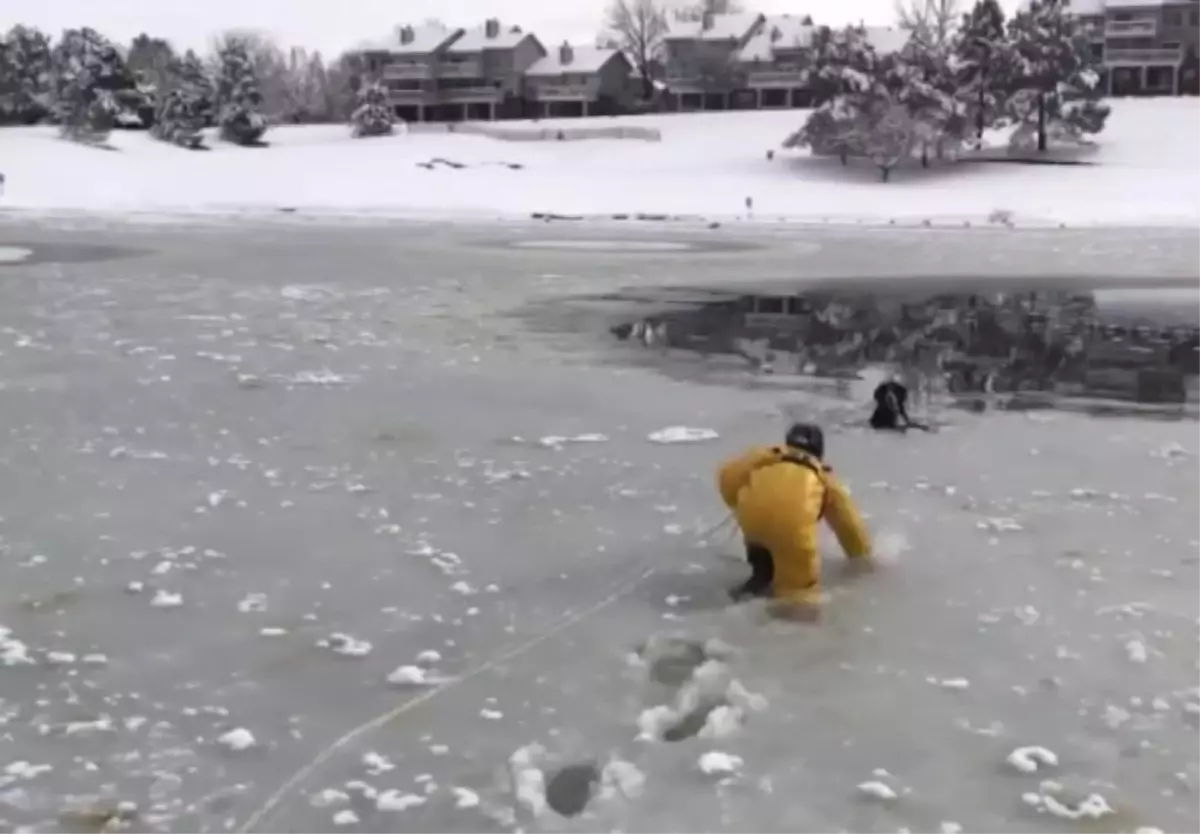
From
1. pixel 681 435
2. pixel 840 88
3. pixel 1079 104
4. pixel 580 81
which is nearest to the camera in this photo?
pixel 681 435

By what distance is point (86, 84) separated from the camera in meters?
68.2

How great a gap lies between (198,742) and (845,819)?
2367 millimetres

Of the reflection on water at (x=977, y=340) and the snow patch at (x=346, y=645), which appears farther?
the reflection on water at (x=977, y=340)

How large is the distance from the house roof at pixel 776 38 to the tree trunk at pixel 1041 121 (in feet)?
92.4

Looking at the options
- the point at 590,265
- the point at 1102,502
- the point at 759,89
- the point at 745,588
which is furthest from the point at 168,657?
the point at 759,89

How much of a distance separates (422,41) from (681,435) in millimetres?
86979

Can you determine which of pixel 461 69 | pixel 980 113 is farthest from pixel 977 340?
pixel 461 69

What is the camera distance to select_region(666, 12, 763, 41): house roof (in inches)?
3593

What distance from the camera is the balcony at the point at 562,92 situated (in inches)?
3524

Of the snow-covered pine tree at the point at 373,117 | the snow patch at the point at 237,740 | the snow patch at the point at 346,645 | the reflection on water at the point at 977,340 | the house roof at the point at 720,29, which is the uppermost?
the house roof at the point at 720,29

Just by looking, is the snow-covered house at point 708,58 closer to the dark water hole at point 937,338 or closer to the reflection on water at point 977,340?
the dark water hole at point 937,338

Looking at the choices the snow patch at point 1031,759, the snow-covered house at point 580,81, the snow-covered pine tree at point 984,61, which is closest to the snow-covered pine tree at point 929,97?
the snow-covered pine tree at point 984,61

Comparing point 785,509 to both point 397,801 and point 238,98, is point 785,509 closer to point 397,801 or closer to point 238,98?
point 397,801

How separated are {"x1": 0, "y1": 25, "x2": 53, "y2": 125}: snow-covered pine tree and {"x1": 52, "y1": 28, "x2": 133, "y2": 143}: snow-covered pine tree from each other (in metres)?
2.47
